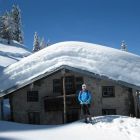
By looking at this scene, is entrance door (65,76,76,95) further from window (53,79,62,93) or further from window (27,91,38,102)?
window (27,91,38,102)

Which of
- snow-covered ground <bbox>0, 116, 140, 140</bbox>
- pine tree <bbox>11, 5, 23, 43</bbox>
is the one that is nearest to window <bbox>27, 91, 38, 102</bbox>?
snow-covered ground <bbox>0, 116, 140, 140</bbox>

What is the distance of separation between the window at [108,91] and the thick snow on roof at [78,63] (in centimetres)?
100

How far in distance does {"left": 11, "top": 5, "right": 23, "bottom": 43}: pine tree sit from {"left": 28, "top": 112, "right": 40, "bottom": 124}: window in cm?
6838

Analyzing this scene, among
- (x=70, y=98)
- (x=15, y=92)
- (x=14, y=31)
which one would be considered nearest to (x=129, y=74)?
(x=70, y=98)

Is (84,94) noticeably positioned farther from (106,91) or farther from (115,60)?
(115,60)

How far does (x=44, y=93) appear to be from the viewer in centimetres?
2611

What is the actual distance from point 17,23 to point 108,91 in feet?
242

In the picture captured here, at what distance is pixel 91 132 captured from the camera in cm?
1595

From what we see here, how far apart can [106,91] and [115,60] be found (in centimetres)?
515

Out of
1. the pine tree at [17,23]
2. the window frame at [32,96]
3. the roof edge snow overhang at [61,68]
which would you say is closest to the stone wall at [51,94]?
the window frame at [32,96]

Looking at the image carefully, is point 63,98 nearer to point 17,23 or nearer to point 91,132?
point 91,132

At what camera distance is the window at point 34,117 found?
26266mm

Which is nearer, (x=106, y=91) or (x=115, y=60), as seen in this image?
(x=106, y=91)

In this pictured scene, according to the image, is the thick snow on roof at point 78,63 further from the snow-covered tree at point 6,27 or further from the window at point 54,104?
the snow-covered tree at point 6,27
